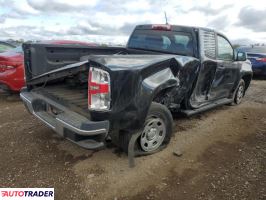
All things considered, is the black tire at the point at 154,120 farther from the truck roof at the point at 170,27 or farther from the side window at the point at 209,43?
the truck roof at the point at 170,27

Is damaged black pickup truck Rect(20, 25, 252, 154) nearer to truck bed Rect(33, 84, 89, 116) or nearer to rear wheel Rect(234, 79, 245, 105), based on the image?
truck bed Rect(33, 84, 89, 116)

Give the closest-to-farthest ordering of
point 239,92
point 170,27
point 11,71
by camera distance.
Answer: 1. point 170,27
2. point 11,71
3. point 239,92

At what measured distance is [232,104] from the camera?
22.2 ft

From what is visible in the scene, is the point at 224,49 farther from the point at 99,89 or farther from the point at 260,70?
the point at 260,70

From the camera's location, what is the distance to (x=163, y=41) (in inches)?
193

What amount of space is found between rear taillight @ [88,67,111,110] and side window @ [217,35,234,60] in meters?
2.97

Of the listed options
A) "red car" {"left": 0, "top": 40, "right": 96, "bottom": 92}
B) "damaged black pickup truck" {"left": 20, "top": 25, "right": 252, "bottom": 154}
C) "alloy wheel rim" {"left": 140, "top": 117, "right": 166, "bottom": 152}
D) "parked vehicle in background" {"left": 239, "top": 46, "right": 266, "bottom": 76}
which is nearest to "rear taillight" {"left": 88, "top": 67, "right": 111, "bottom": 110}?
A: "damaged black pickup truck" {"left": 20, "top": 25, "right": 252, "bottom": 154}

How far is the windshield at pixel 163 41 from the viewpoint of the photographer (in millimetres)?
4582

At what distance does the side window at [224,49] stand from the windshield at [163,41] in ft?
2.91

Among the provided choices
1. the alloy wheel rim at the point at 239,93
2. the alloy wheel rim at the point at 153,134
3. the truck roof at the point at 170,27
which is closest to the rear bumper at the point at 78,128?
the alloy wheel rim at the point at 153,134

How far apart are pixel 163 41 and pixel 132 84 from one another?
7.17 ft

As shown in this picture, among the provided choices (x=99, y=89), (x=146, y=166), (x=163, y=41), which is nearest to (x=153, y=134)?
(x=146, y=166)

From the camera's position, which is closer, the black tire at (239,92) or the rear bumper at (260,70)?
the black tire at (239,92)

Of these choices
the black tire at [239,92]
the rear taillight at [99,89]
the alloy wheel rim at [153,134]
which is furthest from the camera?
the black tire at [239,92]
